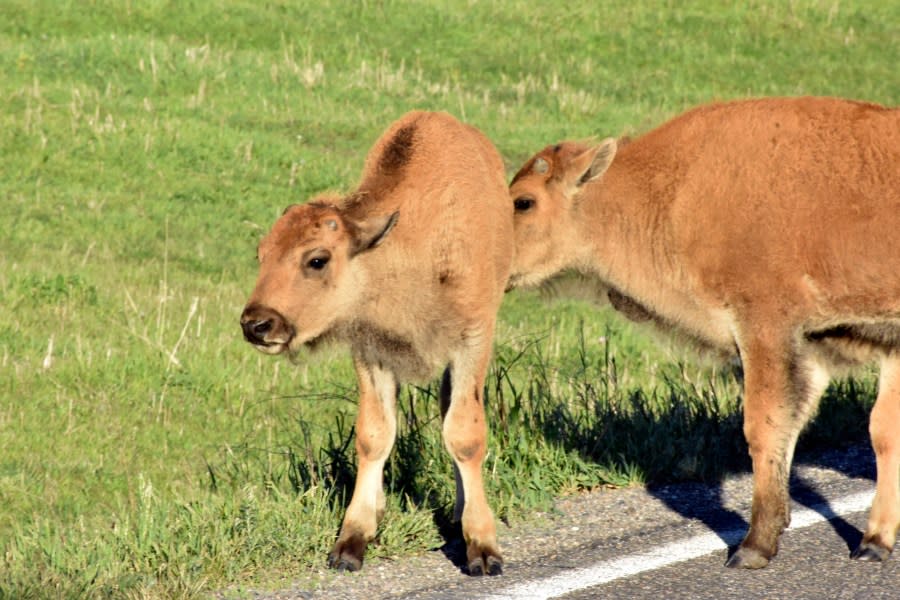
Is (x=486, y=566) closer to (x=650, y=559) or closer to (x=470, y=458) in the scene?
(x=470, y=458)

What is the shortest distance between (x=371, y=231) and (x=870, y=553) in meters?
2.48

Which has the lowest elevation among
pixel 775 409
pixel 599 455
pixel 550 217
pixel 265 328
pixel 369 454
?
pixel 599 455

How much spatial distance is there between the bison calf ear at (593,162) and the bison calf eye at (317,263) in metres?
2.19

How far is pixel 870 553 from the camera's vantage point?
6184 millimetres

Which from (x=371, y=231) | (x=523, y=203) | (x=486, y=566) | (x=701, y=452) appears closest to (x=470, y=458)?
(x=486, y=566)

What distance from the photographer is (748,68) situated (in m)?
24.4

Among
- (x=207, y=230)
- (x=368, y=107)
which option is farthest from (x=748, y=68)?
(x=207, y=230)

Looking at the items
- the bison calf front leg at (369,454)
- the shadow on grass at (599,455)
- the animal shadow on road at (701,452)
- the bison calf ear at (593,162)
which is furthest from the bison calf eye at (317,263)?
the bison calf ear at (593,162)

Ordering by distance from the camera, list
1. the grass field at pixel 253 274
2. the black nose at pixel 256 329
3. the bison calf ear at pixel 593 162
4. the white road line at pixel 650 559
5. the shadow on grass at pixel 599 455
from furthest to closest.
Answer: the bison calf ear at pixel 593 162 < the shadow on grass at pixel 599 455 < the grass field at pixel 253 274 < the black nose at pixel 256 329 < the white road line at pixel 650 559

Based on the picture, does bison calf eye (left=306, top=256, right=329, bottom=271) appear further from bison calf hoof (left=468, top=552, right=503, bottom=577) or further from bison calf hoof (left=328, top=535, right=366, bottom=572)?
bison calf hoof (left=468, top=552, right=503, bottom=577)

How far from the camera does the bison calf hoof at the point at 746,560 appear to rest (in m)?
6.05

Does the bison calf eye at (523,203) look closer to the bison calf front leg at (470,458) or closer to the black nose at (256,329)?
the bison calf front leg at (470,458)

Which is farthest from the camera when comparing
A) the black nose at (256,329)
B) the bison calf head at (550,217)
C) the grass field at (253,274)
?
the bison calf head at (550,217)

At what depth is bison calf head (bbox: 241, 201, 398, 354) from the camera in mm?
5879
